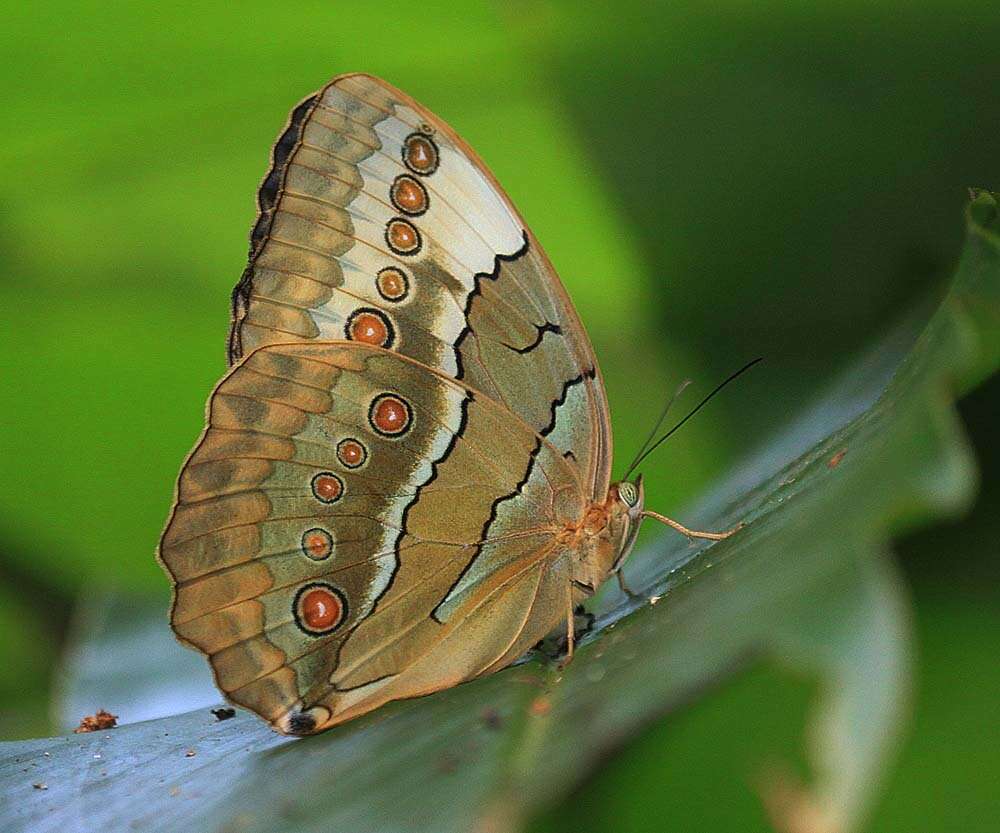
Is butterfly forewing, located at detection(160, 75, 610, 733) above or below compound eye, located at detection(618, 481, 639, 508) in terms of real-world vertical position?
above

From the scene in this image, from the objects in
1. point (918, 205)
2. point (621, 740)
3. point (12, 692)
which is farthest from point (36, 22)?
point (621, 740)

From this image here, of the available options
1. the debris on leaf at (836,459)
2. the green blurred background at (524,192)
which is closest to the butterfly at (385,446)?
the debris on leaf at (836,459)

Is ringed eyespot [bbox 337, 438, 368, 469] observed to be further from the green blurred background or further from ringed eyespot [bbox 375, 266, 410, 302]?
the green blurred background

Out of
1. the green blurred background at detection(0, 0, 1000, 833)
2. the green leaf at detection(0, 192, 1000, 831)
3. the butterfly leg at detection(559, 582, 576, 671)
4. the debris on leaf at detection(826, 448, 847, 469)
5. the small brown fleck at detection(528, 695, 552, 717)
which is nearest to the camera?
the green leaf at detection(0, 192, 1000, 831)

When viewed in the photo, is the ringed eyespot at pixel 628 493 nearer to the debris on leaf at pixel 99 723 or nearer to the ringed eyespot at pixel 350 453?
the ringed eyespot at pixel 350 453

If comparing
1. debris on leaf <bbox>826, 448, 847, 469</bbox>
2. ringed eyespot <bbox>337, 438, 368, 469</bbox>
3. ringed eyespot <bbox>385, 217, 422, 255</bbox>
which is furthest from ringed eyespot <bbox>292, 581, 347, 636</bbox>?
debris on leaf <bbox>826, 448, 847, 469</bbox>

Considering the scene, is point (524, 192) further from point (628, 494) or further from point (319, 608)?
point (319, 608)

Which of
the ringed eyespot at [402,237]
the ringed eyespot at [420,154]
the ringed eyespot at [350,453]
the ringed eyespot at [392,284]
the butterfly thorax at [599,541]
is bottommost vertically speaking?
the butterfly thorax at [599,541]
